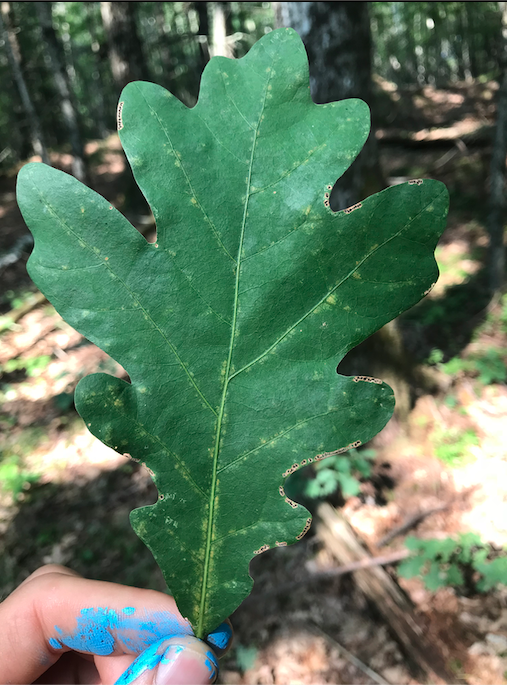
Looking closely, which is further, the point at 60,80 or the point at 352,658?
the point at 60,80

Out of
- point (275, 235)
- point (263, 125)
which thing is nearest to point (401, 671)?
point (275, 235)

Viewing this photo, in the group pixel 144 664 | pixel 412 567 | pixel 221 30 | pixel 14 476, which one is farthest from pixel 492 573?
pixel 221 30

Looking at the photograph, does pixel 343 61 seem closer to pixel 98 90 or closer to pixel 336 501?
pixel 336 501

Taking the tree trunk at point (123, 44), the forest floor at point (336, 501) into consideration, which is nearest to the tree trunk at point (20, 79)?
the tree trunk at point (123, 44)

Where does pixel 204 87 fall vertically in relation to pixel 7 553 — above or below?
above

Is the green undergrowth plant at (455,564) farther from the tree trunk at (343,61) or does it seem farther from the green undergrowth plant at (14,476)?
the green undergrowth plant at (14,476)

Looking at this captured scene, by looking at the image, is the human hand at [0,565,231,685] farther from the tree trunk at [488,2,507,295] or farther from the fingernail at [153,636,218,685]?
the tree trunk at [488,2,507,295]

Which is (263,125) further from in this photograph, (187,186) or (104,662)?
(104,662)
